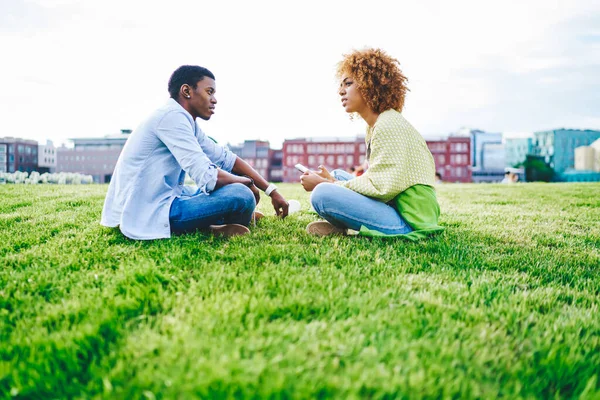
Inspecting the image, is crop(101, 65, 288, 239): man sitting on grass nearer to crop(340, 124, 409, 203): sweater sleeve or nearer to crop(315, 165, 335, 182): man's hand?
crop(315, 165, 335, 182): man's hand

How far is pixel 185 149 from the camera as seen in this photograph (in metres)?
2.98

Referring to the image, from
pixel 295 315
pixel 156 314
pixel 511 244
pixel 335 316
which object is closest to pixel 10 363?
pixel 156 314

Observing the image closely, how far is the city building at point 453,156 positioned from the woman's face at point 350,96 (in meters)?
72.7

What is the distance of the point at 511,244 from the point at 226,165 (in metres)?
2.63

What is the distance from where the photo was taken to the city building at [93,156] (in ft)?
278

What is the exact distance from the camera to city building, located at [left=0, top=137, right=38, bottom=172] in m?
86.1

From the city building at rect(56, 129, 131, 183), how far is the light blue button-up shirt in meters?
88.6

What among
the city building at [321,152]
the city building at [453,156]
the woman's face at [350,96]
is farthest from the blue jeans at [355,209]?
the city building at [453,156]

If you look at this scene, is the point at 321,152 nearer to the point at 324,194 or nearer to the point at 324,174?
the point at 324,174

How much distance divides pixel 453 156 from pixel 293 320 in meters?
76.7

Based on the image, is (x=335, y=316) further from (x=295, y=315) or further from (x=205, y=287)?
(x=205, y=287)

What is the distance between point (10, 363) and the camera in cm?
144

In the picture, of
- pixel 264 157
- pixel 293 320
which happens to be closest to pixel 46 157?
pixel 264 157

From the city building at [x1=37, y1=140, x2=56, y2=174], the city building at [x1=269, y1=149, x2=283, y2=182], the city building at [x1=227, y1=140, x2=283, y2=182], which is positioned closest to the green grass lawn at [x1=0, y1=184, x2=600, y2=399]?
the city building at [x1=227, y1=140, x2=283, y2=182]
